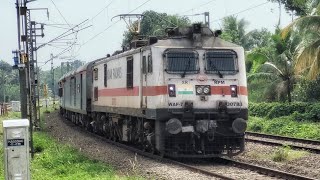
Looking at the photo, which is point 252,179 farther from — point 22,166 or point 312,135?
point 312,135

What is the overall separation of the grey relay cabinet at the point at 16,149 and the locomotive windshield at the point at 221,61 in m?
6.61

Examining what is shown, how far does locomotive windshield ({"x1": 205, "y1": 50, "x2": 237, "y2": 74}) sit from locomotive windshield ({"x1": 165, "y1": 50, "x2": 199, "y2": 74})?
362 millimetres

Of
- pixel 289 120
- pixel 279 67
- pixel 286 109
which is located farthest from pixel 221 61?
pixel 279 67

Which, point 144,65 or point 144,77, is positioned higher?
point 144,65

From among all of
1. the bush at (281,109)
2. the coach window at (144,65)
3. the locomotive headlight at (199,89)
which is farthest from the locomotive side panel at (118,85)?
the bush at (281,109)

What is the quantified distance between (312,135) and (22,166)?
15.9 metres

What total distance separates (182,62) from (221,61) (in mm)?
1084

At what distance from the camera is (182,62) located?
1452 centimetres

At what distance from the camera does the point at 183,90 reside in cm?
1423

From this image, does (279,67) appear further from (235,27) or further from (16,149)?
(16,149)

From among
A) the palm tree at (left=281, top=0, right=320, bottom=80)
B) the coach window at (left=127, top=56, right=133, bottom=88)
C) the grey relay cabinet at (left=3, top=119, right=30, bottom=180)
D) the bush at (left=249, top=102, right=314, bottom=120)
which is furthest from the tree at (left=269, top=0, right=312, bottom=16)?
the grey relay cabinet at (left=3, top=119, right=30, bottom=180)

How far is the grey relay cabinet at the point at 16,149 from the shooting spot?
29.8 feet

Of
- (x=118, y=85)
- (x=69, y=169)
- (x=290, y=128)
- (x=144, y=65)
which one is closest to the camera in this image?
(x=69, y=169)

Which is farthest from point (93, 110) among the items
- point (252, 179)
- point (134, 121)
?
point (252, 179)
